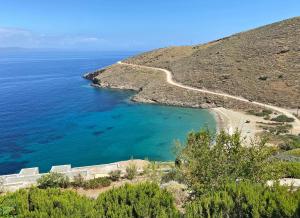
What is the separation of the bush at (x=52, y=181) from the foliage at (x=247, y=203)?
2007 centimetres

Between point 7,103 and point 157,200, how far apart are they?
85.2 m

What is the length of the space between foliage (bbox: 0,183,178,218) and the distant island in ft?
133

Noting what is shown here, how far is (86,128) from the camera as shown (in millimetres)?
65000

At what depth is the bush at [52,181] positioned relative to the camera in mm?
32281

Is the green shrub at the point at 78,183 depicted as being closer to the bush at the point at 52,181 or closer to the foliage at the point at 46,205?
the bush at the point at 52,181

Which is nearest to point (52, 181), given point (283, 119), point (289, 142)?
point (289, 142)

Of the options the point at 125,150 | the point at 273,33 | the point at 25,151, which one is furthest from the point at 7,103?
the point at 273,33

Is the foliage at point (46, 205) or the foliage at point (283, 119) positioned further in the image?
the foliage at point (283, 119)

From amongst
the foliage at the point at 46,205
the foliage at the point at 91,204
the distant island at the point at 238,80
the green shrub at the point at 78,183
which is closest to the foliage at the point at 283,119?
the distant island at the point at 238,80

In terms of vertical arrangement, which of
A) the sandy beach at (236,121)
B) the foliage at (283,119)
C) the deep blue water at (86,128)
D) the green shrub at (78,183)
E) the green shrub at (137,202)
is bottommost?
the deep blue water at (86,128)

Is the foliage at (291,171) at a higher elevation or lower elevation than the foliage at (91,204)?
lower

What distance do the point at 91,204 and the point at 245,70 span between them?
77.7m

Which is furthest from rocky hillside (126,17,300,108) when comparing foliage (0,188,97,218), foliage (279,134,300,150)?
foliage (0,188,97,218)

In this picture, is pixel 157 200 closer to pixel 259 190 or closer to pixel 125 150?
pixel 259 190
